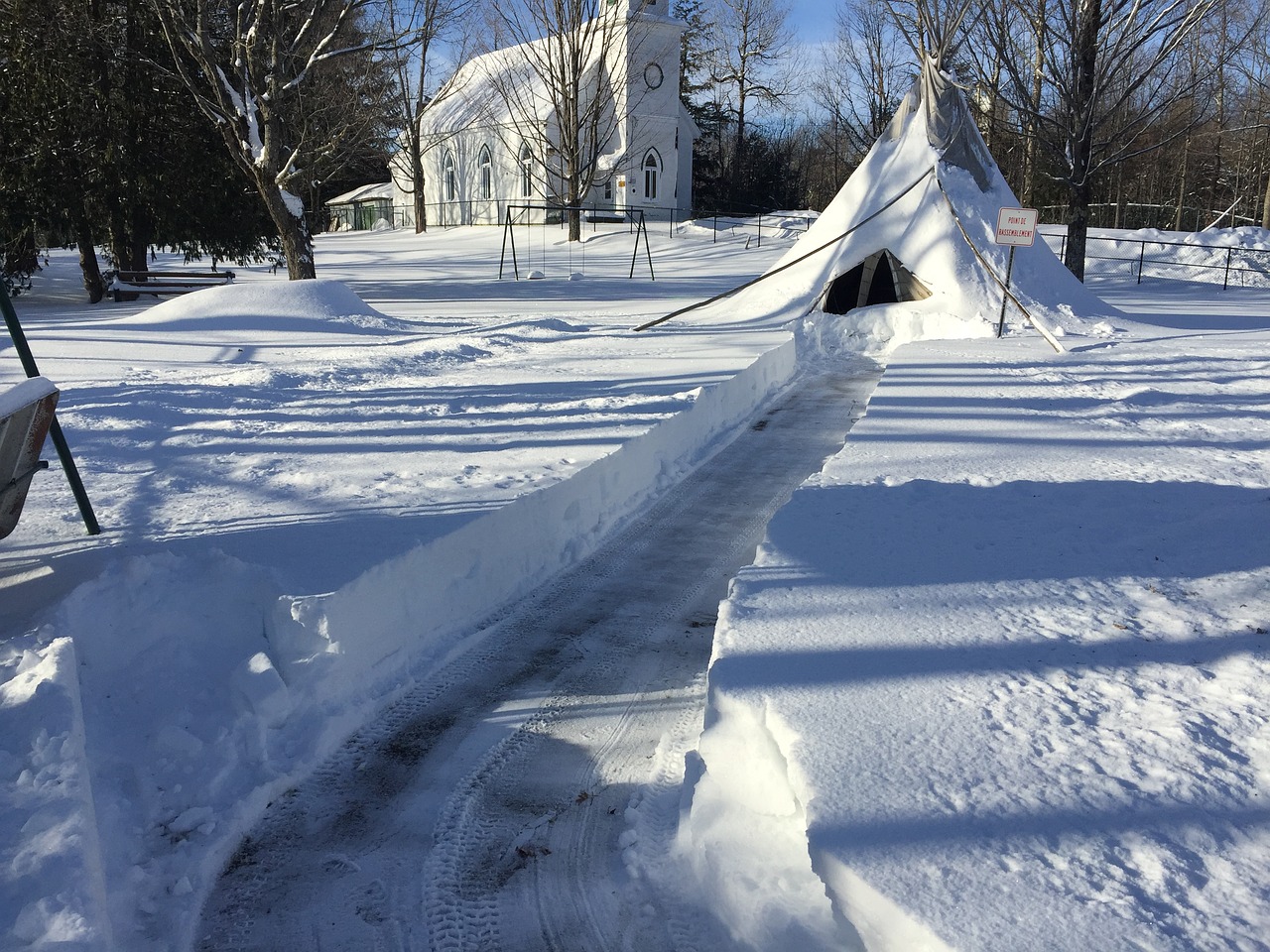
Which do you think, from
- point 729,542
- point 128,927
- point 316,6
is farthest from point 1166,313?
point 128,927

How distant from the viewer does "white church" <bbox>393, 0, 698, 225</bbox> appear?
3725 centimetres

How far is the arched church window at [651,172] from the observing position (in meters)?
Answer: 40.2

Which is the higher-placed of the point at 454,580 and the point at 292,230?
the point at 292,230

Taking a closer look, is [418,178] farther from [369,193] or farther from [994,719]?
[994,719]

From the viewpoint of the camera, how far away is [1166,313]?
1762cm

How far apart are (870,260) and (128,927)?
49.9 feet

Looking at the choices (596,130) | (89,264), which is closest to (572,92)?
(596,130)

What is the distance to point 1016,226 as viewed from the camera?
12.8m

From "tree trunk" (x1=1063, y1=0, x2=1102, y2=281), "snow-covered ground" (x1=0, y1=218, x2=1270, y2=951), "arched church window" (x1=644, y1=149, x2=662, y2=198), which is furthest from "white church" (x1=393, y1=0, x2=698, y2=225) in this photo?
"snow-covered ground" (x1=0, y1=218, x2=1270, y2=951)

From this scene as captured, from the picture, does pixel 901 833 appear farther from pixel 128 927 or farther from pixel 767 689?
pixel 128 927

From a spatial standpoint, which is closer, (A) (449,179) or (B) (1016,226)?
(B) (1016,226)

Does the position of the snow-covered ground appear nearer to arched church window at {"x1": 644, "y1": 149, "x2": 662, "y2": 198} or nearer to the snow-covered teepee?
the snow-covered teepee

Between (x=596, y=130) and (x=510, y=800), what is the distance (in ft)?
121

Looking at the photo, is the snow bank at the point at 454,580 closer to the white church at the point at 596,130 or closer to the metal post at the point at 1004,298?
the metal post at the point at 1004,298
